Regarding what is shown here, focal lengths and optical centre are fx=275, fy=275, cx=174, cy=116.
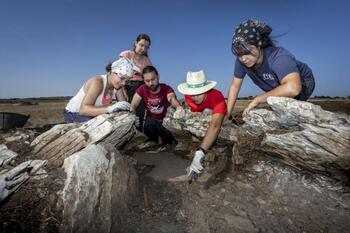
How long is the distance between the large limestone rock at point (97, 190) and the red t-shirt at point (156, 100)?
186 cm

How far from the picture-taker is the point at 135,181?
481cm

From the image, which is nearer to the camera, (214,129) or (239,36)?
(239,36)

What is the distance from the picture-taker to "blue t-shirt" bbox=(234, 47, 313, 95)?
15.0 ft

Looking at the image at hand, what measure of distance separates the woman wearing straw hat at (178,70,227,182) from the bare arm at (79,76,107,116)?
5.49ft

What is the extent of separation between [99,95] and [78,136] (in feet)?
3.72

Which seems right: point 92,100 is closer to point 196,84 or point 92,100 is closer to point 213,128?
point 196,84

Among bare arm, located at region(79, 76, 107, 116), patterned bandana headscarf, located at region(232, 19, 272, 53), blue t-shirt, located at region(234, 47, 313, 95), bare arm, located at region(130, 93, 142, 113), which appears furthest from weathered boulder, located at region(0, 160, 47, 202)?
blue t-shirt, located at region(234, 47, 313, 95)

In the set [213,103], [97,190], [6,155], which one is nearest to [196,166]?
[213,103]

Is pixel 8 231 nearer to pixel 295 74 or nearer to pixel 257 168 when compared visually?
pixel 257 168

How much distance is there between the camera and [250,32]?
187 inches

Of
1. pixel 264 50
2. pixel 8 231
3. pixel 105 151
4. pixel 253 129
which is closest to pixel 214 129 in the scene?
pixel 253 129

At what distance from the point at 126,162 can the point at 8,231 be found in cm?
203

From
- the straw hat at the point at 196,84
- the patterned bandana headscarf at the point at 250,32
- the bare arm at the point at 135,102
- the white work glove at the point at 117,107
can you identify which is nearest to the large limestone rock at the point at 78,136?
the white work glove at the point at 117,107

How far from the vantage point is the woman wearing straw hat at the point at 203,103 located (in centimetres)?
496
